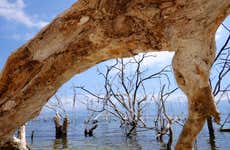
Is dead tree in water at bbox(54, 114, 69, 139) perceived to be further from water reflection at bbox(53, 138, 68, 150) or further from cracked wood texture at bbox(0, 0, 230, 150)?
cracked wood texture at bbox(0, 0, 230, 150)

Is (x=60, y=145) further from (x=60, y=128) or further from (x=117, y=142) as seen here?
(x=60, y=128)

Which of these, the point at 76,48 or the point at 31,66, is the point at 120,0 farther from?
the point at 31,66

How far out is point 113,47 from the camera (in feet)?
11.4

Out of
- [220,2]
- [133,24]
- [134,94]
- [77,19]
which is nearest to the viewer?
[220,2]

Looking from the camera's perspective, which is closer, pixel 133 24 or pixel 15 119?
pixel 133 24

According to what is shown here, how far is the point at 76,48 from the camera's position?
353 centimetres

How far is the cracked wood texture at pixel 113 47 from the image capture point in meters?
3.09

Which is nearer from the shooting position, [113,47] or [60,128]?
[113,47]

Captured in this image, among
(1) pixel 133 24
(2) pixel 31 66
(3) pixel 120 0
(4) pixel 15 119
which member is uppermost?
(3) pixel 120 0

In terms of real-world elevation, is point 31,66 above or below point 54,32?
below

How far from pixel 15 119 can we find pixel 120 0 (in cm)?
173

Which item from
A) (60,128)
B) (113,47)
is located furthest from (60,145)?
(113,47)

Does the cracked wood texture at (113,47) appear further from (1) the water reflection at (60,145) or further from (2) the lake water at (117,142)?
(1) the water reflection at (60,145)

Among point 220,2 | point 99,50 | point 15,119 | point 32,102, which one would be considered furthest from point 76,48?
point 220,2
